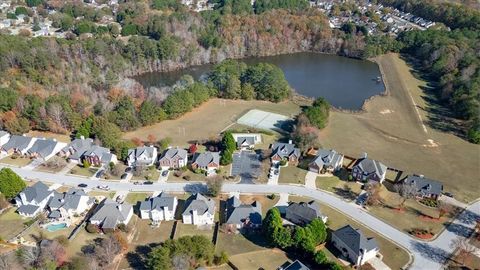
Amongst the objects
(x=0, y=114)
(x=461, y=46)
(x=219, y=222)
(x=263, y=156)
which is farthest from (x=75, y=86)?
(x=461, y=46)

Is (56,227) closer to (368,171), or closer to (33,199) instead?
(33,199)

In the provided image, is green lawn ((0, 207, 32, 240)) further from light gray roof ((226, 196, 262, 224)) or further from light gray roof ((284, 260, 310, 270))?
light gray roof ((284, 260, 310, 270))

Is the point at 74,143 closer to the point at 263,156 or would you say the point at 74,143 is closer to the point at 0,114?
the point at 0,114

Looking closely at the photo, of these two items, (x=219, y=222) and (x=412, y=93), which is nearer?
(x=219, y=222)

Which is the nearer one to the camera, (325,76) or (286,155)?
(286,155)

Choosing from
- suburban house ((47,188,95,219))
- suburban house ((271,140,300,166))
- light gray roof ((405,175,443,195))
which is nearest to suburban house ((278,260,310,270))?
light gray roof ((405,175,443,195))

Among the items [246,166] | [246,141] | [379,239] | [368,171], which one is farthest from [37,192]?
[368,171]

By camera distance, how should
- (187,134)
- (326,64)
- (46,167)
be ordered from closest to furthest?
(46,167) → (187,134) → (326,64)
